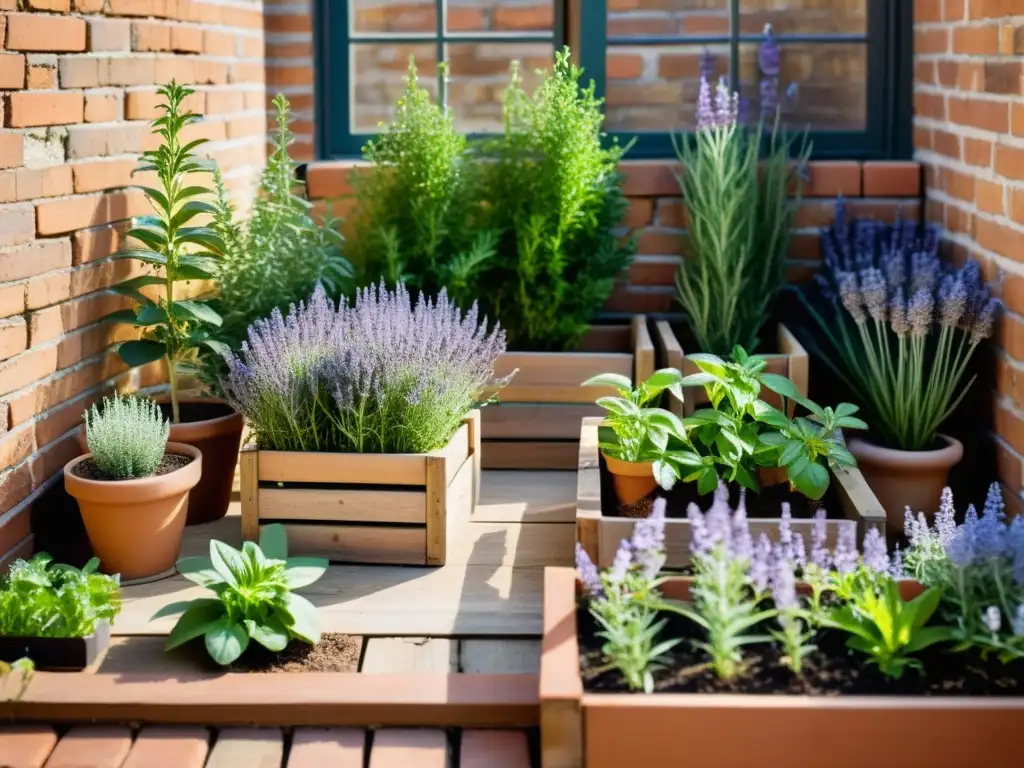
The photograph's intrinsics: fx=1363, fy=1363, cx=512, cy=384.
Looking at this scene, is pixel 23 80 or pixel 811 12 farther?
pixel 811 12

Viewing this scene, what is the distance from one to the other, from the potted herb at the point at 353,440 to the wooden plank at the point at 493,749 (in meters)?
0.76

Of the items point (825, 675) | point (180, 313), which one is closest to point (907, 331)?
point (825, 675)

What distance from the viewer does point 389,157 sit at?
3.91m

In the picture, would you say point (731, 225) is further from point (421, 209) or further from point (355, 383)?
point (355, 383)

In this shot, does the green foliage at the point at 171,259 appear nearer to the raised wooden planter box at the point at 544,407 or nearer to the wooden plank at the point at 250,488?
the wooden plank at the point at 250,488

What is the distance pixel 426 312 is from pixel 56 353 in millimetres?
892

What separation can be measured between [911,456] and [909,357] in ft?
0.95

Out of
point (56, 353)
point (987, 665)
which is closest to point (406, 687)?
point (987, 665)

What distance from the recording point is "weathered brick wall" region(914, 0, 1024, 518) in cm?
329

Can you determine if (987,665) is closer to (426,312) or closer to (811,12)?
(426,312)

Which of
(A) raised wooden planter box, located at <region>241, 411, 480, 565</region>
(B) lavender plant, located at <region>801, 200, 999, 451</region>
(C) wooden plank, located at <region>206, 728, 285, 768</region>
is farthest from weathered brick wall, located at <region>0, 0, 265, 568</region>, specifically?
(B) lavender plant, located at <region>801, 200, 999, 451</region>

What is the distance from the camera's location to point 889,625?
2320mm

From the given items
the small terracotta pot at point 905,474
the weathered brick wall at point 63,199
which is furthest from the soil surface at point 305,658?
the small terracotta pot at point 905,474

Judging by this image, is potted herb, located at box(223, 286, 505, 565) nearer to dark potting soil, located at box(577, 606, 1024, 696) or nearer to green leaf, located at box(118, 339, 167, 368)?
green leaf, located at box(118, 339, 167, 368)
